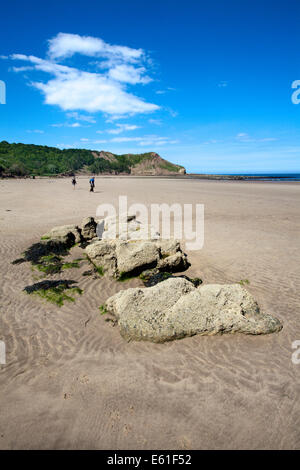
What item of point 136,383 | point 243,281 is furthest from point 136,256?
point 136,383

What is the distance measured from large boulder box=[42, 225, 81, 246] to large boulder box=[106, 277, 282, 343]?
6.65m

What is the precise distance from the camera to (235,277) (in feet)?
29.9

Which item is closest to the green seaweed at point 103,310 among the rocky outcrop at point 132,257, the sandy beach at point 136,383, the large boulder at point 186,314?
the sandy beach at point 136,383

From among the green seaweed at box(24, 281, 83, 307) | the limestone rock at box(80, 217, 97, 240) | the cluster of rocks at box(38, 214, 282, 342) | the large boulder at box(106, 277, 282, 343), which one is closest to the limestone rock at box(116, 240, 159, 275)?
the green seaweed at box(24, 281, 83, 307)

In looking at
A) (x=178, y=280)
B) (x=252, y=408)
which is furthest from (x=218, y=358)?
(x=178, y=280)

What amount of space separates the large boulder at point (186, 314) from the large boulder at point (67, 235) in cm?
665

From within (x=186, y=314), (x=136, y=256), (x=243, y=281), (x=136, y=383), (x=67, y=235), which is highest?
(x=67, y=235)

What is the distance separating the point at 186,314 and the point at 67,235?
27.0 feet

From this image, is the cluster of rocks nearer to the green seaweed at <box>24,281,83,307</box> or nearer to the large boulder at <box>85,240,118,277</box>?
the green seaweed at <box>24,281,83,307</box>

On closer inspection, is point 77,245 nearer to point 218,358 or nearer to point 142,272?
point 142,272

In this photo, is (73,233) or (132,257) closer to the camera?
(132,257)

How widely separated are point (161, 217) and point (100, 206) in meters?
7.79

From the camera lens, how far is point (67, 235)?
479 inches

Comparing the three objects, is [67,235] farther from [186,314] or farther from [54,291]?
[186,314]
